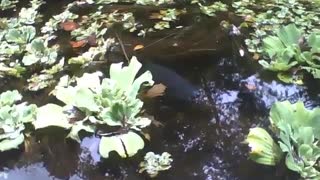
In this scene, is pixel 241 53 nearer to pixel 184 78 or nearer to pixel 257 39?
pixel 257 39

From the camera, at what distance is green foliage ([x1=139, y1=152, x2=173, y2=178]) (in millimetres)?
1823

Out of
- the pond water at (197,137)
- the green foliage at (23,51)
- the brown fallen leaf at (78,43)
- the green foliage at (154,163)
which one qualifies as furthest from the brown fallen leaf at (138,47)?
the green foliage at (154,163)

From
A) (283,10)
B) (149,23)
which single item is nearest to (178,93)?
(149,23)

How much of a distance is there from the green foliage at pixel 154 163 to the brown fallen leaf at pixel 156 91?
358 mm

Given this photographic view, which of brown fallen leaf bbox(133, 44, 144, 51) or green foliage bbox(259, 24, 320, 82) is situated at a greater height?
green foliage bbox(259, 24, 320, 82)

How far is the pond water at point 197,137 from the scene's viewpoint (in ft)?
6.08

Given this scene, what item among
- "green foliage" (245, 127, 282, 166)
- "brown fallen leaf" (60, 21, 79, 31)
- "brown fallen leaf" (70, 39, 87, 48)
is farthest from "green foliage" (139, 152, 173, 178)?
"brown fallen leaf" (60, 21, 79, 31)

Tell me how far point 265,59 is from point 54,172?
1.07 metres

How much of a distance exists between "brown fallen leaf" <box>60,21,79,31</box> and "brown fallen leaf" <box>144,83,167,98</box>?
0.71 metres

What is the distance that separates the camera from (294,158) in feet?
5.63

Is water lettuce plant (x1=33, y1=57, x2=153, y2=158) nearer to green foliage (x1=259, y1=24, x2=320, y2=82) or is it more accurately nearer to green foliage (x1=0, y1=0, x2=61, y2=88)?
green foliage (x1=0, y1=0, x2=61, y2=88)

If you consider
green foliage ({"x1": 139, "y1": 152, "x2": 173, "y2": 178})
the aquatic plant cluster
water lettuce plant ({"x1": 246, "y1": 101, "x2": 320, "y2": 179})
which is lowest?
green foliage ({"x1": 139, "y1": 152, "x2": 173, "y2": 178})

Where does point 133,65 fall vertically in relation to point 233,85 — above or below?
above

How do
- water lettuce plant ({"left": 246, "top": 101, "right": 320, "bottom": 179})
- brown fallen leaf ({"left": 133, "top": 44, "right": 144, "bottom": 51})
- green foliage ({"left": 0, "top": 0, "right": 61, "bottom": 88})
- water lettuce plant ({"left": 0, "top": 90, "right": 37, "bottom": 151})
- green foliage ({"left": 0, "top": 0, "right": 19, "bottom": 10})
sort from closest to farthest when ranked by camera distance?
water lettuce plant ({"left": 246, "top": 101, "right": 320, "bottom": 179}), water lettuce plant ({"left": 0, "top": 90, "right": 37, "bottom": 151}), green foliage ({"left": 0, "top": 0, "right": 61, "bottom": 88}), brown fallen leaf ({"left": 133, "top": 44, "right": 144, "bottom": 51}), green foliage ({"left": 0, "top": 0, "right": 19, "bottom": 10})
